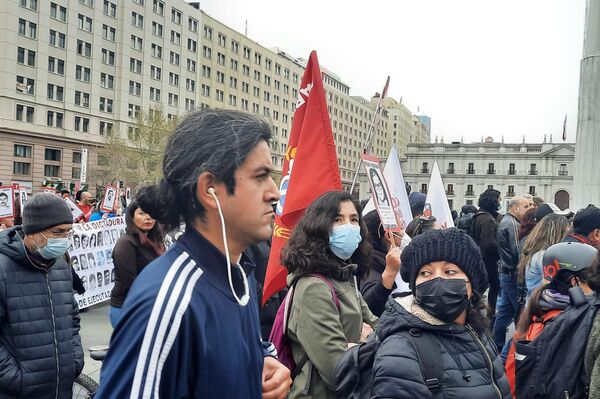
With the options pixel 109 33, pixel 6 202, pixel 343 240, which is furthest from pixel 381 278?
pixel 109 33

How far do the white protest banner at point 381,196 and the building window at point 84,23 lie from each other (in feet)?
184

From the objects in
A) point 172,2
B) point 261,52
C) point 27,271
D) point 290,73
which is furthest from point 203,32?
point 27,271

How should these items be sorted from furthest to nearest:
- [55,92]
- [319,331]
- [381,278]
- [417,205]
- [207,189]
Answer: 1. [55,92]
2. [417,205]
3. [381,278]
4. [319,331]
5. [207,189]

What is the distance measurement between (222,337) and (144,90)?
6275cm

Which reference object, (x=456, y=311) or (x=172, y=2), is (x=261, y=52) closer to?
(x=172, y=2)

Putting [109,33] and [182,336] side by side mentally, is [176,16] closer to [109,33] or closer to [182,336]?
[109,33]

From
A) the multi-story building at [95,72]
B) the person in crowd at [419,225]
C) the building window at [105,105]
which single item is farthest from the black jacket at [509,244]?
the building window at [105,105]

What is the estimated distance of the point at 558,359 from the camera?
9.30 feet

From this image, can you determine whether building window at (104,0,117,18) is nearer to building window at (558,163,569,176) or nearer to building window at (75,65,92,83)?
building window at (75,65,92,83)

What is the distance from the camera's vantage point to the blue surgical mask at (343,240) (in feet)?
11.0

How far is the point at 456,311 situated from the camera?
98.4 inches

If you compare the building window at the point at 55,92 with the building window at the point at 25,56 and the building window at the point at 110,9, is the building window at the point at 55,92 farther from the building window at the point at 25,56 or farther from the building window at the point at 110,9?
the building window at the point at 110,9

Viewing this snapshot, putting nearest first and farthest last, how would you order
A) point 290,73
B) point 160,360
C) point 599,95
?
point 160,360 < point 599,95 < point 290,73

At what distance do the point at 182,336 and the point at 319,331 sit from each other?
5.36 ft
